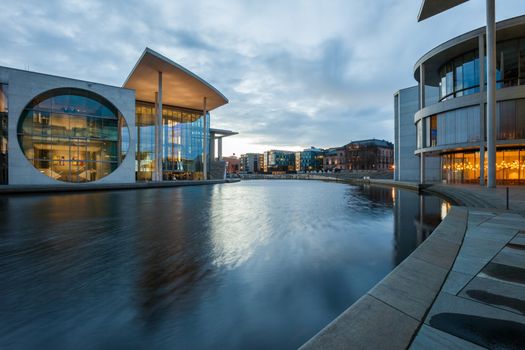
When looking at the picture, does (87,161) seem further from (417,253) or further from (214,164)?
(417,253)

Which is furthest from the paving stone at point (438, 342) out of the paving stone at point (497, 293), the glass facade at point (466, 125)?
the glass facade at point (466, 125)

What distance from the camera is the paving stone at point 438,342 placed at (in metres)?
2.78

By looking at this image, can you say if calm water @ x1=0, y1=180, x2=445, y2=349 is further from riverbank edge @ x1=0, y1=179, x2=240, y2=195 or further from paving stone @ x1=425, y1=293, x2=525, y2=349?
riverbank edge @ x1=0, y1=179, x2=240, y2=195

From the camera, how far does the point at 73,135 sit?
108 feet

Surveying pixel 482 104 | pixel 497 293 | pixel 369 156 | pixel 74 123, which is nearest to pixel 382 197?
pixel 482 104

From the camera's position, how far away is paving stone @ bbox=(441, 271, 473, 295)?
4.17 meters

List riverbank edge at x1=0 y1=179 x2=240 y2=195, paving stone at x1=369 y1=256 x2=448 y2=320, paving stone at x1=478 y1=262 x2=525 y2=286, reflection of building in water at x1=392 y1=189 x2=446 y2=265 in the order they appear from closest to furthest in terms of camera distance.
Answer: paving stone at x1=369 y1=256 x2=448 y2=320, paving stone at x1=478 y1=262 x2=525 y2=286, reflection of building in water at x1=392 y1=189 x2=446 y2=265, riverbank edge at x1=0 y1=179 x2=240 y2=195

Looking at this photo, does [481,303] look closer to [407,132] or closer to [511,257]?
[511,257]

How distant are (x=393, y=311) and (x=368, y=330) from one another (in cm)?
65

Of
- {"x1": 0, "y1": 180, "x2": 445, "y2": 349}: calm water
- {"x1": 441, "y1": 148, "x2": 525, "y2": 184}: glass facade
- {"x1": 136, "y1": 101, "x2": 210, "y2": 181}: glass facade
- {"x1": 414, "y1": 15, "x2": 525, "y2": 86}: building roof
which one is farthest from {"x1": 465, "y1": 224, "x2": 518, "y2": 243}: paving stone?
{"x1": 136, "y1": 101, "x2": 210, "y2": 181}: glass facade

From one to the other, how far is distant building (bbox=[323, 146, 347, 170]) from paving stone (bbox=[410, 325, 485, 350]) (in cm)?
15242

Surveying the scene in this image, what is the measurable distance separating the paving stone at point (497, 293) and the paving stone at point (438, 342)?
1323 millimetres

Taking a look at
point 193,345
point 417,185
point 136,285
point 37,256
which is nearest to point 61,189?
point 37,256

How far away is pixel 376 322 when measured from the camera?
3256 mm
